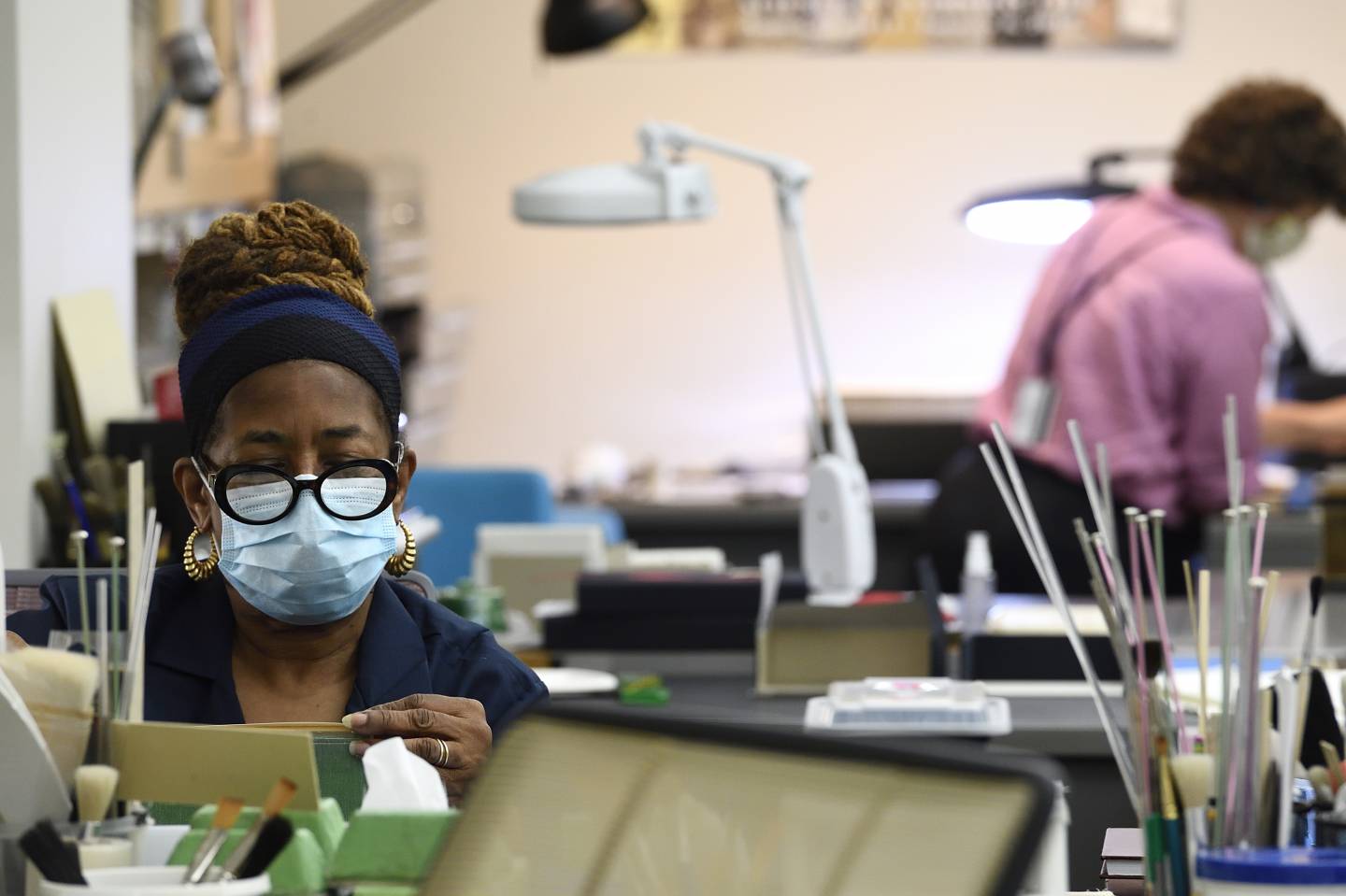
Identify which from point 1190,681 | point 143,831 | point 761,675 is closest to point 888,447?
point 761,675

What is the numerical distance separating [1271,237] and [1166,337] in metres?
0.38

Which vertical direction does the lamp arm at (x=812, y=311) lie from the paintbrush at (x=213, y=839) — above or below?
above

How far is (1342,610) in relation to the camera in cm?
293

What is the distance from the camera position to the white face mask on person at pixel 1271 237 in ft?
10.6

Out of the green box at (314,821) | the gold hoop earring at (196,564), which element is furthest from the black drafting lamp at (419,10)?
the green box at (314,821)

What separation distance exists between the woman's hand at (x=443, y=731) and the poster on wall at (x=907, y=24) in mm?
5194

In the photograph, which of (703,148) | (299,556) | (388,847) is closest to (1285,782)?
(388,847)

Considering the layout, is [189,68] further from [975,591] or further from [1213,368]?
[1213,368]

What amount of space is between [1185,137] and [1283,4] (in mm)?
3176

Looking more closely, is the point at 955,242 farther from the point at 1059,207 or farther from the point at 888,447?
the point at 1059,207

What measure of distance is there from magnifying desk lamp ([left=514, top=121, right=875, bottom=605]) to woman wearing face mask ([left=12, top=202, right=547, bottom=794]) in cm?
120

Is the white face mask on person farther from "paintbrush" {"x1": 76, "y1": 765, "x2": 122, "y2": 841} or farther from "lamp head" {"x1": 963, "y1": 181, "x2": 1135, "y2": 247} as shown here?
"paintbrush" {"x1": 76, "y1": 765, "x2": 122, "y2": 841}

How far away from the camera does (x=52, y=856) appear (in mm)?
843

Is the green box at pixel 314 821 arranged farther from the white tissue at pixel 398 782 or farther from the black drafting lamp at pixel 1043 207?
the black drafting lamp at pixel 1043 207
